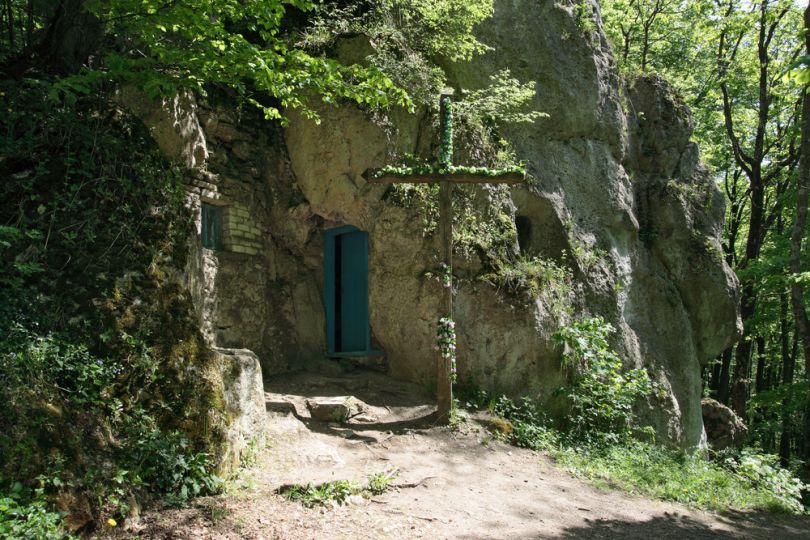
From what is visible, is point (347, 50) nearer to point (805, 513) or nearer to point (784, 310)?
point (805, 513)

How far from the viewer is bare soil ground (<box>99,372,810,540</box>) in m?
4.22

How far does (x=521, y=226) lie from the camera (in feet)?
34.4

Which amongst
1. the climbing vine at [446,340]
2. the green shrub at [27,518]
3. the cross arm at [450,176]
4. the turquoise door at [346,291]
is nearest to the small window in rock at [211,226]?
the turquoise door at [346,291]

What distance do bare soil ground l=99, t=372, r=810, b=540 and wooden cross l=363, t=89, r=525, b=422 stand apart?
21.7 inches

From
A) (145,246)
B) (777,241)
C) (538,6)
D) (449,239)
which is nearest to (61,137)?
(145,246)

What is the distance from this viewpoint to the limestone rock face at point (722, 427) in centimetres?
1393

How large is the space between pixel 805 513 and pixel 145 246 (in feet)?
29.2

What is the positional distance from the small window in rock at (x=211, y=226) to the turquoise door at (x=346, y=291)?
1915 millimetres

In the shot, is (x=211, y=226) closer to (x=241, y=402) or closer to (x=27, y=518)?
(x=241, y=402)

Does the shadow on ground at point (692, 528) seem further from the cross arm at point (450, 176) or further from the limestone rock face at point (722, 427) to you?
the limestone rock face at point (722, 427)

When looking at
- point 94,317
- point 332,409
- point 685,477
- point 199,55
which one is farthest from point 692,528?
point 199,55

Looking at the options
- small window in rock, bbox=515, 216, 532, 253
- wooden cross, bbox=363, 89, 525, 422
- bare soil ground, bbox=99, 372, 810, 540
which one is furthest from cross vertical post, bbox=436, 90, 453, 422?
small window in rock, bbox=515, 216, 532, 253

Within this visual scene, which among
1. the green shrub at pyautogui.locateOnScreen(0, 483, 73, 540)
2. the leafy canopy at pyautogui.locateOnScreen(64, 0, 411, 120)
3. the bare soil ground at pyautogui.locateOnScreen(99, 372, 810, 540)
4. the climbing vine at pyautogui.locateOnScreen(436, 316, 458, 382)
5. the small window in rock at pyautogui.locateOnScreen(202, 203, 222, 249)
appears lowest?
the bare soil ground at pyautogui.locateOnScreen(99, 372, 810, 540)

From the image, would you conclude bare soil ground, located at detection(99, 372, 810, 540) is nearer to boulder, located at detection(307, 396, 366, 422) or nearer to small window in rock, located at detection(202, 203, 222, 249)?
boulder, located at detection(307, 396, 366, 422)
